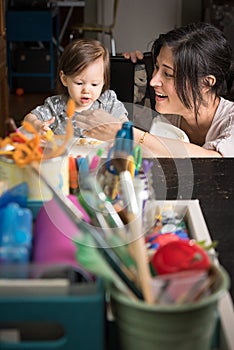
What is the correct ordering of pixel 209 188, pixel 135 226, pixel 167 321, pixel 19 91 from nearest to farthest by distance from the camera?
pixel 167 321
pixel 135 226
pixel 209 188
pixel 19 91

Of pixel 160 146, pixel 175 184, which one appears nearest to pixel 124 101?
pixel 160 146

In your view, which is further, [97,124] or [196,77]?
[196,77]

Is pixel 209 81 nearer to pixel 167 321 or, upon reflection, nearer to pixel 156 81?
pixel 156 81

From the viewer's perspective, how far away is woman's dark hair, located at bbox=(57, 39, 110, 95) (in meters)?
2.34

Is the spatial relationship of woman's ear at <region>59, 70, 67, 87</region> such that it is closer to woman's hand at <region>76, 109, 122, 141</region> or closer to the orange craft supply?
woman's hand at <region>76, 109, 122, 141</region>

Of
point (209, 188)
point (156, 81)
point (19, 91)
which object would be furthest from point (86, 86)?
point (19, 91)

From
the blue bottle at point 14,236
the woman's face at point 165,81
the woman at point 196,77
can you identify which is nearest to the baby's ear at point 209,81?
the woman at point 196,77

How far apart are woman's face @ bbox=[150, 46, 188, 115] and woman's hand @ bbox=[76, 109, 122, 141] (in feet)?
0.86

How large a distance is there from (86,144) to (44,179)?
30.8 inches

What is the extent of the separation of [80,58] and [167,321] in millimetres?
1700

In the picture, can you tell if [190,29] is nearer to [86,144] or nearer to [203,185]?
[86,144]

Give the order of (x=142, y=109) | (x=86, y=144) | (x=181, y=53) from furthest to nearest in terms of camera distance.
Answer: (x=142, y=109) < (x=181, y=53) < (x=86, y=144)

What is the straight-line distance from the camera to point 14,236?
2.76 feet

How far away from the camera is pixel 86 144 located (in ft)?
5.88
